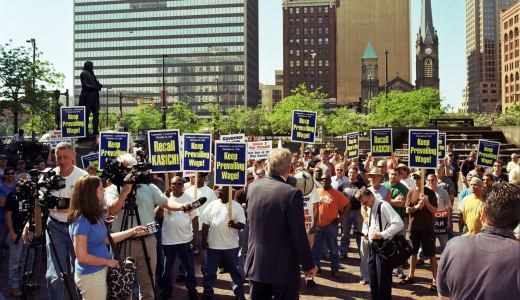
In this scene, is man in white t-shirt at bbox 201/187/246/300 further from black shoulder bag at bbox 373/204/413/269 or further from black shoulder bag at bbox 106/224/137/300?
black shoulder bag at bbox 106/224/137/300

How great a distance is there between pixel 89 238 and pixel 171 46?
143 meters

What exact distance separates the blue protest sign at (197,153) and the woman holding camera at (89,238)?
479 centimetres

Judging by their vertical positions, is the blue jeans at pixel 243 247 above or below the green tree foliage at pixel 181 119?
below

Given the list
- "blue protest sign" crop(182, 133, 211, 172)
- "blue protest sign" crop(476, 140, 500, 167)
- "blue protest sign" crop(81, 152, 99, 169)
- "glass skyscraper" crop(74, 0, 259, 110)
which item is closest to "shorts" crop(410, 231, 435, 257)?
"blue protest sign" crop(182, 133, 211, 172)

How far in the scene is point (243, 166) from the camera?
9.14m

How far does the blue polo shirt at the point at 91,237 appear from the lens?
16.1 feet

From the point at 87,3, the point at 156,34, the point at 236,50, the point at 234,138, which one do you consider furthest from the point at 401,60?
the point at 234,138

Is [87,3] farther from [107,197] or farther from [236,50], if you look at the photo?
[107,197]

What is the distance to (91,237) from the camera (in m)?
4.94

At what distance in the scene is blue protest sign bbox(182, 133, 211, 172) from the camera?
32.6ft

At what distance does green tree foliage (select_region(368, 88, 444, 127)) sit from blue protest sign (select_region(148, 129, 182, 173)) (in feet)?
186

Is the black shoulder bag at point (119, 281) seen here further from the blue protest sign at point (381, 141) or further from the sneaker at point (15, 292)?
the blue protest sign at point (381, 141)

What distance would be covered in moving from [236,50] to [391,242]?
13842 cm

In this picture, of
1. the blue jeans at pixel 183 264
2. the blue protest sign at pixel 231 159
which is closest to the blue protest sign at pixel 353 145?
the blue protest sign at pixel 231 159
